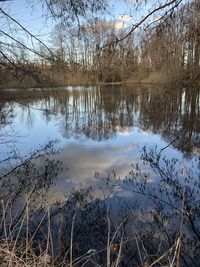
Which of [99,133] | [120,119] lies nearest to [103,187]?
[99,133]

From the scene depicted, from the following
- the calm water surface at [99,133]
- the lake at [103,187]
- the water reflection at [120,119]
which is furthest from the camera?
the water reflection at [120,119]

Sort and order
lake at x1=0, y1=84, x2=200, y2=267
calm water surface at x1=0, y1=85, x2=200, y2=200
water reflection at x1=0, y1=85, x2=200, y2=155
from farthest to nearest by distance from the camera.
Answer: water reflection at x1=0, y1=85, x2=200, y2=155, calm water surface at x1=0, y1=85, x2=200, y2=200, lake at x1=0, y1=84, x2=200, y2=267

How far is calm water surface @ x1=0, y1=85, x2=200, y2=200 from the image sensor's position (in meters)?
8.43

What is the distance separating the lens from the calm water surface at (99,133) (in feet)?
27.7

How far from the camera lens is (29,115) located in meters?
20.2

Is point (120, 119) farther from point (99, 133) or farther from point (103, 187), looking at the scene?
point (103, 187)

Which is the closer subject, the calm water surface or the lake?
the lake

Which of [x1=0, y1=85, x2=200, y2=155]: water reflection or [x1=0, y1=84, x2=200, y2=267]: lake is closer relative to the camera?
[x1=0, y1=84, x2=200, y2=267]: lake

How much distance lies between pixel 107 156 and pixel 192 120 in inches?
257

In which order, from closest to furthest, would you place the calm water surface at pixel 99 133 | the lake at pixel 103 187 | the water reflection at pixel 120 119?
1. the lake at pixel 103 187
2. the calm water surface at pixel 99 133
3. the water reflection at pixel 120 119

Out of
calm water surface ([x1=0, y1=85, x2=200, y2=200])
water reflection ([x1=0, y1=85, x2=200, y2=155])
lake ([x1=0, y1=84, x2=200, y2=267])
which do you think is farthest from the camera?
water reflection ([x1=0, y1=85, x2=200, y2=155])

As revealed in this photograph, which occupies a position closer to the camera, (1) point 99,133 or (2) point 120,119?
(1) point 99,133

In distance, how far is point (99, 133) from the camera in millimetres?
13727

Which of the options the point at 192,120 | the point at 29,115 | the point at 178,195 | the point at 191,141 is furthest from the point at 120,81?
the point at 178,195
